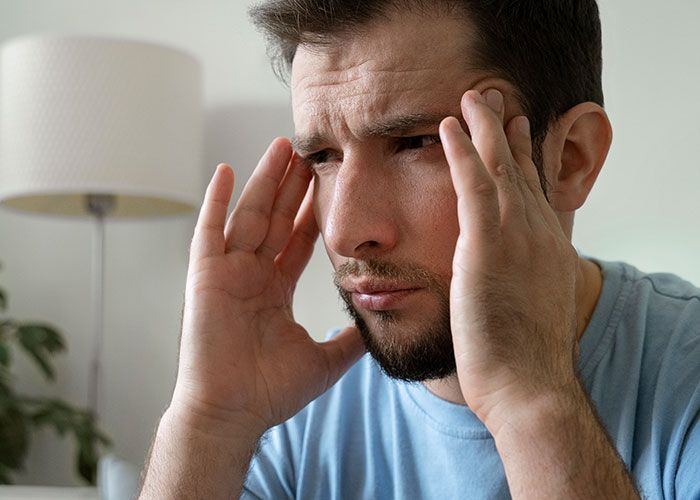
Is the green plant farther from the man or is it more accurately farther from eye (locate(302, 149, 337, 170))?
eye (locate(302, 149, 337, 170))

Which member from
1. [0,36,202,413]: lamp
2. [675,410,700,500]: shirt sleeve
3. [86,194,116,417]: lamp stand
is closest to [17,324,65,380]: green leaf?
[86,194,116,417]: lamp stand

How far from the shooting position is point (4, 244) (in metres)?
2.77

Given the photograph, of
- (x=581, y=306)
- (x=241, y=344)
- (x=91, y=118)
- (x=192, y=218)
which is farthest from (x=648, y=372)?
(x=192, y=218)

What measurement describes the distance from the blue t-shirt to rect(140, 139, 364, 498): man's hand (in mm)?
85

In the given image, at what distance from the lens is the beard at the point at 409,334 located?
3.54ft

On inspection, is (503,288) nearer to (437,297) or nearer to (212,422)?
(437,297)

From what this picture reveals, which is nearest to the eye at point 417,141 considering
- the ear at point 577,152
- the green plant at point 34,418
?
the ear at point 577,152

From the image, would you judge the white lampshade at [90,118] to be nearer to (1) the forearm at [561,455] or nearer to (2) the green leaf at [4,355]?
(2) the green leaf at [4,355]

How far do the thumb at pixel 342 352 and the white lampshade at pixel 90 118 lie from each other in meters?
0.97

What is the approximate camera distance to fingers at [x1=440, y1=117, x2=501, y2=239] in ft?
3.05

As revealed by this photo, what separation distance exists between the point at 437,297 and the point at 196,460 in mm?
411

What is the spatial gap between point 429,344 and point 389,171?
25 centimetres

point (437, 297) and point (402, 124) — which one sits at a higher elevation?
point (402, 124)

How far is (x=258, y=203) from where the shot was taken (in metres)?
1.32
